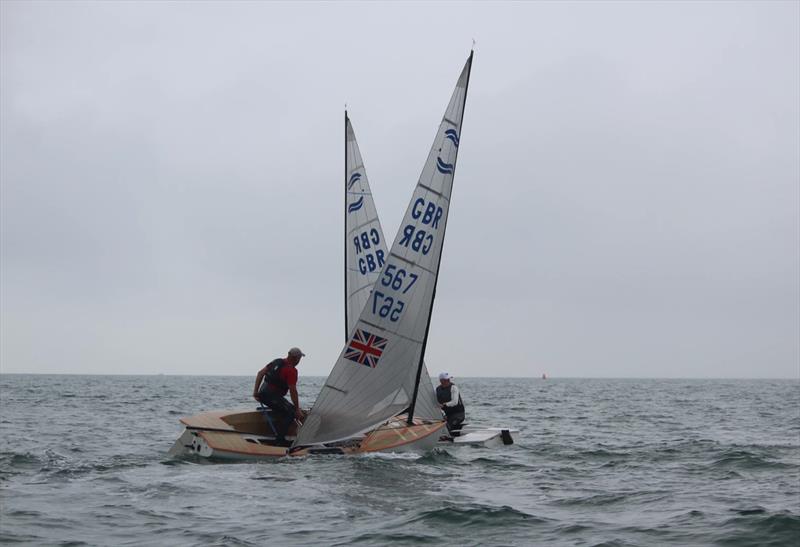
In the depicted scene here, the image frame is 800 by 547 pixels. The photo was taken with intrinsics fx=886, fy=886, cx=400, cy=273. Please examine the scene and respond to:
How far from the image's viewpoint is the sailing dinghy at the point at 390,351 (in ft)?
55.0

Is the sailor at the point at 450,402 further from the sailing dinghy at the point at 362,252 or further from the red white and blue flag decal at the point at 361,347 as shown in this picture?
the red white and blue flag decal at the point at 361,347

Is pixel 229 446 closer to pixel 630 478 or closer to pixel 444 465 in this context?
pixel 444 465

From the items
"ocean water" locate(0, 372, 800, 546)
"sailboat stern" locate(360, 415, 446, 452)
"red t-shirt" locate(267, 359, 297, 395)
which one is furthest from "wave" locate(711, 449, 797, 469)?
"red t-shirt" locate(267, 359, 297, 395)

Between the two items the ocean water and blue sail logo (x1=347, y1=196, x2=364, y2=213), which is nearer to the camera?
the ocean water

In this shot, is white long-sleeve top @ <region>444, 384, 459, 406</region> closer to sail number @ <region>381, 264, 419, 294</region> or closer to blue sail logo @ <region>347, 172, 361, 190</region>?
sail number @ <region>381, 264, 419, 294</region>

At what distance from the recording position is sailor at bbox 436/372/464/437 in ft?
67.7

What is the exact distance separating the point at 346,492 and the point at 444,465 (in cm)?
384

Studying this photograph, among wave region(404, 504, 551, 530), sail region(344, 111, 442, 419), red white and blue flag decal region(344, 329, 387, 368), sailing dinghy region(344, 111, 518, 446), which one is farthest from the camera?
sail region(344, 111, 442, 419)

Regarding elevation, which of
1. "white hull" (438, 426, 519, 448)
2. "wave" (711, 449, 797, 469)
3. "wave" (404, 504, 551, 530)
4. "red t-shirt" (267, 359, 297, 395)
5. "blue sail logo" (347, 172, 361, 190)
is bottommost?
"wave" (404, 504, 551, 530)

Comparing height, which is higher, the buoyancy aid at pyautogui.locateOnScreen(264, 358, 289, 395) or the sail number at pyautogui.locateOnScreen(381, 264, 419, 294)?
the sail number at pyautogui.locateOnScreen(381, 264, 419, 294)

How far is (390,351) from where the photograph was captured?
16984mm

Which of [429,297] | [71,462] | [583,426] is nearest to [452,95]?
[429,297]

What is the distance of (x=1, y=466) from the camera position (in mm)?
15742

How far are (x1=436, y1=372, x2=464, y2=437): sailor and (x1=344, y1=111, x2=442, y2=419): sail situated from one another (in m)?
0.31
